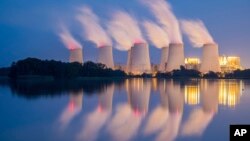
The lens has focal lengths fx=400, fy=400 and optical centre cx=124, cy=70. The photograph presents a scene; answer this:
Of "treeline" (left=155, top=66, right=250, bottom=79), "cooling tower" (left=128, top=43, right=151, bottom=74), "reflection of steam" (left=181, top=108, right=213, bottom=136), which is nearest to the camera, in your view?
"reflection of steam" (left=181, top=108, right=213, bottom=136)

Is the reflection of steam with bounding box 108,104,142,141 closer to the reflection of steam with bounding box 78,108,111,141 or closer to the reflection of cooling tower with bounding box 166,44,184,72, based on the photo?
the reflection of steam with bounding box 78,108,111,141

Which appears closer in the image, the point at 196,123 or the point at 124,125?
the point at 124,125

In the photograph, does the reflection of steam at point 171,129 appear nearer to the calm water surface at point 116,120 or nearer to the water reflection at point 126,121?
the calm water surface at point 116,120

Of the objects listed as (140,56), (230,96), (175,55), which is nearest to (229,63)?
(175,55)

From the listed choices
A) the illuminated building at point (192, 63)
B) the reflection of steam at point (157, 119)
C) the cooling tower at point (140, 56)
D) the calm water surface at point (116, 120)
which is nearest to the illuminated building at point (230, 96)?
the calm water surface at point (116, 120)

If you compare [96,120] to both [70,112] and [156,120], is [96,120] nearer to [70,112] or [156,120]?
[156,120]

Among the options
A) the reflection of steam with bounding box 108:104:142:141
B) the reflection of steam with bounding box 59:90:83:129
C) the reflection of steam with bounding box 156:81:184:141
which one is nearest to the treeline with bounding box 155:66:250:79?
the reflection of steam with bounding box 59:90:83:129

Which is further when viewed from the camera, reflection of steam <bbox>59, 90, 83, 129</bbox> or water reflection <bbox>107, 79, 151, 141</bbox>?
reflection of steam <bbox>59, 90, 83, 129</bbox>
